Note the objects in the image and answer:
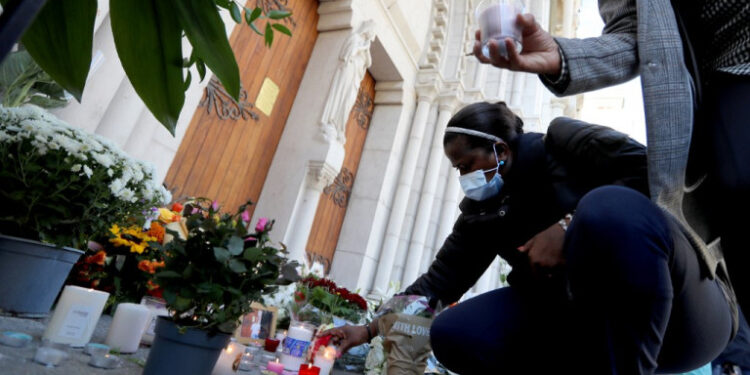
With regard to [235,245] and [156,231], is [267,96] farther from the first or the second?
[235,245]

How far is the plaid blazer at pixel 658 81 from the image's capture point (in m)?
0.75

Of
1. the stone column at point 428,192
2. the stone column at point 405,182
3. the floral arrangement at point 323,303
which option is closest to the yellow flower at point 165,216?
the floral arrangement at point 323,303

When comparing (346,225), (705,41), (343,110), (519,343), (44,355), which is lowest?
(44,355)

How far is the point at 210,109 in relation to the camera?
10.5 ft

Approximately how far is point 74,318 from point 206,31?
42.1 inches

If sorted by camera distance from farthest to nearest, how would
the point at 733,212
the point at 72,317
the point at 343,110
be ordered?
the point at 343,110, the point at 72,317, the point at 733,212

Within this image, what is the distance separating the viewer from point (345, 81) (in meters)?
3.90

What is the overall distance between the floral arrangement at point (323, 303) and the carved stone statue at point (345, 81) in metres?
1.70

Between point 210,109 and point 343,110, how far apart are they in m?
1.19

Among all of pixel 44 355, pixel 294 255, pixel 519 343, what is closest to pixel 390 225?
pixel 294 255

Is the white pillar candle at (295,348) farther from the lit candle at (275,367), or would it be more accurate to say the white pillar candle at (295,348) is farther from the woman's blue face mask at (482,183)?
the woman's blue face mask at (482,183)

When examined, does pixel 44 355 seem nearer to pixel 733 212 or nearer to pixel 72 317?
pixel 72 317

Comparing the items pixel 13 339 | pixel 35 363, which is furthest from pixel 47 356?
pixel 13 339

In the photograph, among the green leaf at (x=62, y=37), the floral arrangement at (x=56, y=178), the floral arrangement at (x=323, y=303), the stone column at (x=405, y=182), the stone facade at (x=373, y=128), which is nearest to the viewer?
the green leaf at (x=62, y=37)
